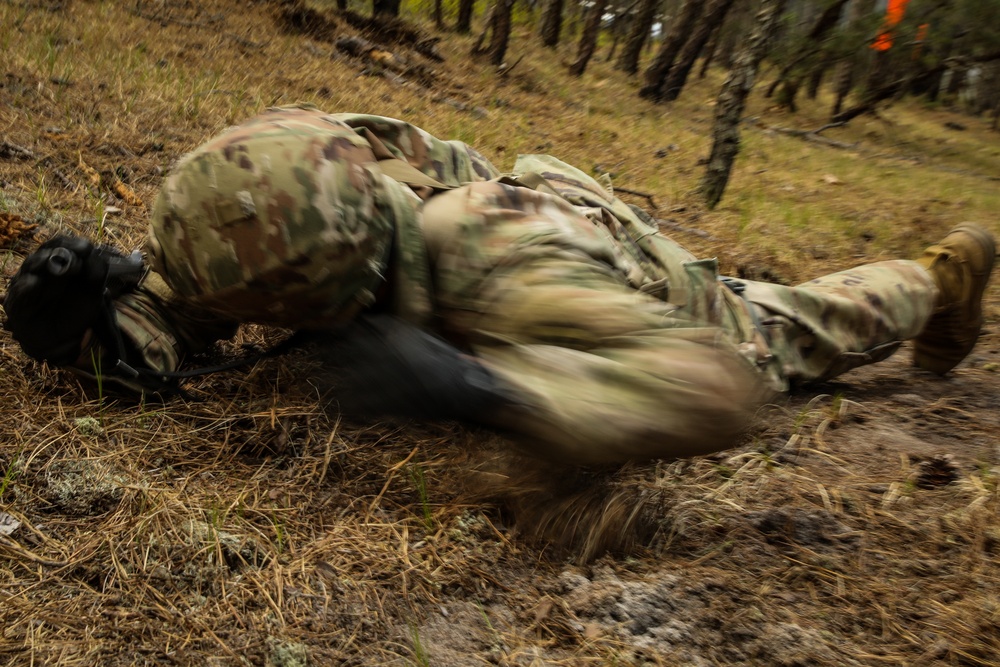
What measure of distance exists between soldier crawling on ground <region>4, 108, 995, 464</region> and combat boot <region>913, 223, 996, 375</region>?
1151 mm

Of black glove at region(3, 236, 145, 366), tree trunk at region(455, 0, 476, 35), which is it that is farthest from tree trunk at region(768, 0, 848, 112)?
black glove at region(3, 236, 145, 366)

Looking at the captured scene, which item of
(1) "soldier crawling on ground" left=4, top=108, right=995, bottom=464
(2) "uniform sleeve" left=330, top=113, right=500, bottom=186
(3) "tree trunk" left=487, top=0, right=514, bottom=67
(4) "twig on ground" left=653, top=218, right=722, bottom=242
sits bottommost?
(4) "twig on ground" left=653, top=218, right=722, bottom=242

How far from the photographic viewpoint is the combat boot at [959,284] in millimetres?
2445

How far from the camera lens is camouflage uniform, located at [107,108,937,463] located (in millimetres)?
1244

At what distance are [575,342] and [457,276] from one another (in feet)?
1.01

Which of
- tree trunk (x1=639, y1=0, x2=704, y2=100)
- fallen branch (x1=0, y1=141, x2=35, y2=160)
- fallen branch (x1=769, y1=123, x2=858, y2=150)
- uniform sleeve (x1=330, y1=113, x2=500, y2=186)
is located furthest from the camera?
tree trunk (x1=639, y1=0, x2=704, y2=100)

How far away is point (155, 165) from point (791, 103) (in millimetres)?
11694

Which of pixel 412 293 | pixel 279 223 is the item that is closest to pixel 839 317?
pixel 412 293

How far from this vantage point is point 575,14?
16141 millimetres

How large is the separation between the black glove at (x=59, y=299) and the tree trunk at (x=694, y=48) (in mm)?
7728

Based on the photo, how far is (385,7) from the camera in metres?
7.62

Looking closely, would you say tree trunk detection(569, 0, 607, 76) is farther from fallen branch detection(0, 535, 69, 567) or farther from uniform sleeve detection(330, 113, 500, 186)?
fallen branch detection(0, 535, 69, 567)

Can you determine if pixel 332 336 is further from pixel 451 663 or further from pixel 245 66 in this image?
pixel 245 66

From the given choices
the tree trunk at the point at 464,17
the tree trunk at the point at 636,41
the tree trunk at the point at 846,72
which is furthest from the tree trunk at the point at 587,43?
the tree trunk at the point at 846,72
